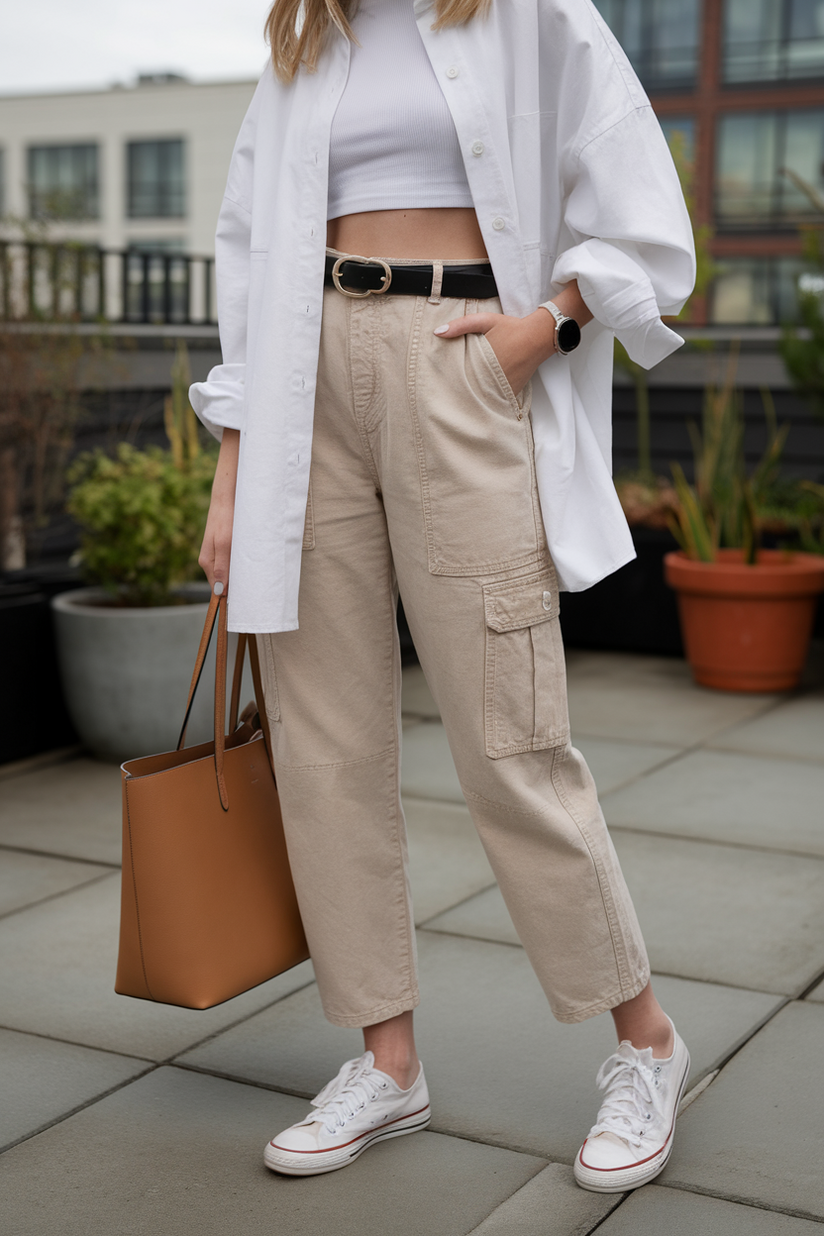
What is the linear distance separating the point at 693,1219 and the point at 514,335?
1134mm

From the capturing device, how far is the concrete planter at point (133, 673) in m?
3.79

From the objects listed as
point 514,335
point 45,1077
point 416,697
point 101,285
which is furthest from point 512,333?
point 101,285

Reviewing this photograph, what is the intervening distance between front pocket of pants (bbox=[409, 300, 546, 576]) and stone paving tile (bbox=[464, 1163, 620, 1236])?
81cm

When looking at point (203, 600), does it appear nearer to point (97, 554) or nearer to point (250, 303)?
point (97, 554)

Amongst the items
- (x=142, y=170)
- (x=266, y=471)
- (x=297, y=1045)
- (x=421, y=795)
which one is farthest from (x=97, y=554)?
(x=142, y=170)

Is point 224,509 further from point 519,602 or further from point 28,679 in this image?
point 28,679

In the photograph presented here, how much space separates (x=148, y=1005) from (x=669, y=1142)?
100 centimetres

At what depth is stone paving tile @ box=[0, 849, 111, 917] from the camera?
113 inches

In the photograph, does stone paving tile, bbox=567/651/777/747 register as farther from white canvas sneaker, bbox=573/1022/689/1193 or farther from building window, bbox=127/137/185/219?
building window, bbox=127/137/185/219

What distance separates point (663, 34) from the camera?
1942 centimetres

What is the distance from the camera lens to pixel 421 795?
11.9 feet

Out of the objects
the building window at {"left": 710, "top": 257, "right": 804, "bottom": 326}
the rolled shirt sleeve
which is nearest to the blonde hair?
the rolled shirt sleeve

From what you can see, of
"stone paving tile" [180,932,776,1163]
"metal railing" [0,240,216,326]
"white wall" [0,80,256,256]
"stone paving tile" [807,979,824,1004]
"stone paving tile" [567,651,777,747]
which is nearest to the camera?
"stone paving tile" [180,932,776,1163]

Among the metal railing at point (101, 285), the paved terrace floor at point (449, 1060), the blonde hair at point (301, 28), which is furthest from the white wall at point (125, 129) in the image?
the blonde hair at point (301, 28)
